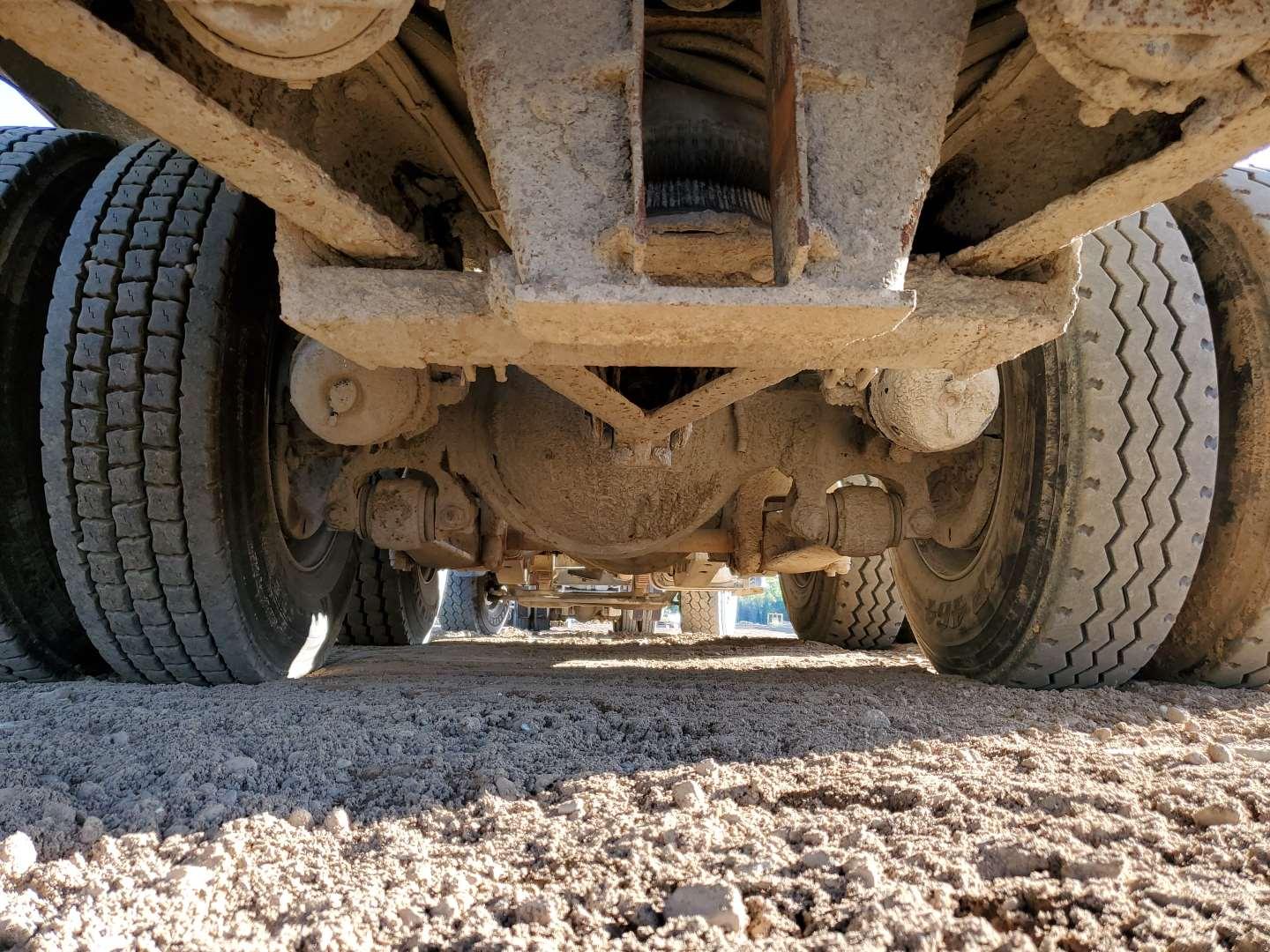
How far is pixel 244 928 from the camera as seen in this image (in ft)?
2.89

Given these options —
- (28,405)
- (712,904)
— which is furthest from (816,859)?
(28,405)

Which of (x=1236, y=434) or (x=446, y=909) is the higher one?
(x=1236, y=434)

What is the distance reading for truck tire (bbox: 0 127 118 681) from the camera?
224cm

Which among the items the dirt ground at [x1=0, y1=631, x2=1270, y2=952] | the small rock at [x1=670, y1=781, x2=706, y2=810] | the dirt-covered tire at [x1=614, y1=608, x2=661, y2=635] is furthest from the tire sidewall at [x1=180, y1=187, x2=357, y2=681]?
the dirt-covered tire at [x1=614, y1=608, x2=661, y2=635]

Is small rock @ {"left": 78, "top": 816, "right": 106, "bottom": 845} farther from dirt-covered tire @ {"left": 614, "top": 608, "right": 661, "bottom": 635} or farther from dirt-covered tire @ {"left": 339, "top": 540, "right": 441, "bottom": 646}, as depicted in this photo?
dirt-covered tire @ {"left": 614, "top": 608, "right": 661, "bottom": 635}

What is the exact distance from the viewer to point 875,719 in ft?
5.91

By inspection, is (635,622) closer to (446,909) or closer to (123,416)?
(123,416)

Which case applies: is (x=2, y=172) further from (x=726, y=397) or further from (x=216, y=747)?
(x=726, y=397)

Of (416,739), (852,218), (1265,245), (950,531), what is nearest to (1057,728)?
(950,531)

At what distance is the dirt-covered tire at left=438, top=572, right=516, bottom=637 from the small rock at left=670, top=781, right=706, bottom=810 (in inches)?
224

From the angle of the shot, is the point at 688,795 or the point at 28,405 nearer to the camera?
the point at 688,795

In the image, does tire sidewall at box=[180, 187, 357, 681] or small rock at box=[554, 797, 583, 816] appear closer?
small rock at box=[554, 797, 583, 816]

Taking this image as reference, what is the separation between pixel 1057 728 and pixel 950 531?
925 millimetres

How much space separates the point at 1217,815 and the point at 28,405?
2.75 meters
